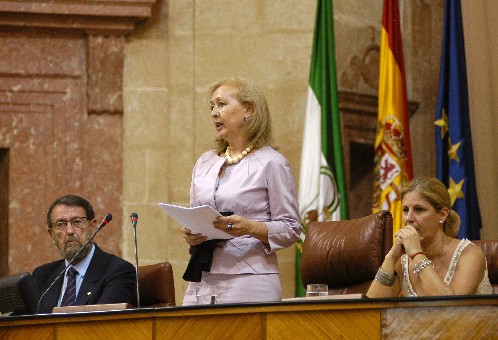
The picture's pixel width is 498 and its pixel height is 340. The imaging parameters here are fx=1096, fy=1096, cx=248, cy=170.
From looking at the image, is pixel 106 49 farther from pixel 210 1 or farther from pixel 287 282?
pixel 287 282

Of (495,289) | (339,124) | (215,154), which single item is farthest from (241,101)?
(339,124)

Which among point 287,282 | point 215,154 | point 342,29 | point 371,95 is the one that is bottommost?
point 287,282

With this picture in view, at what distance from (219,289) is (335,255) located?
565 millimetres

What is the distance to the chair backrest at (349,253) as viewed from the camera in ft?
14.7

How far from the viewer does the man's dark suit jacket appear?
487 cm

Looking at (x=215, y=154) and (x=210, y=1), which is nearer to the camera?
(x=215, y=154)

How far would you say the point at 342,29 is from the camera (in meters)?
7.31

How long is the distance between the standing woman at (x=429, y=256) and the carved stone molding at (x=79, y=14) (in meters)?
3.00

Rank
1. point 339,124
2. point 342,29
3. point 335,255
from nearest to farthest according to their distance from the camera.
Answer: point 335,255, point 339,124, point 342,29

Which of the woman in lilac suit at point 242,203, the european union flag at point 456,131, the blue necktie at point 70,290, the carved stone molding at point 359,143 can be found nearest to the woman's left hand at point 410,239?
the woman in lilac suit at point 242,203

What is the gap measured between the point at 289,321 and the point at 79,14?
4.05 metres

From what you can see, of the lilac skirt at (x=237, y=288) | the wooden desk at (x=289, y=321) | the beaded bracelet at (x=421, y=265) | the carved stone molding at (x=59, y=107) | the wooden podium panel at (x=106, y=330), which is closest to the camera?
the wooden desk at (x=289, y=321)

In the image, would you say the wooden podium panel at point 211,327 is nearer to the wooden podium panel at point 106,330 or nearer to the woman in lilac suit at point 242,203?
the wooden podium panel at point 106,330

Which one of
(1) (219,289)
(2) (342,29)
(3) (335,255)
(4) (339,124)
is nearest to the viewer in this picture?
(1) (219,289)
